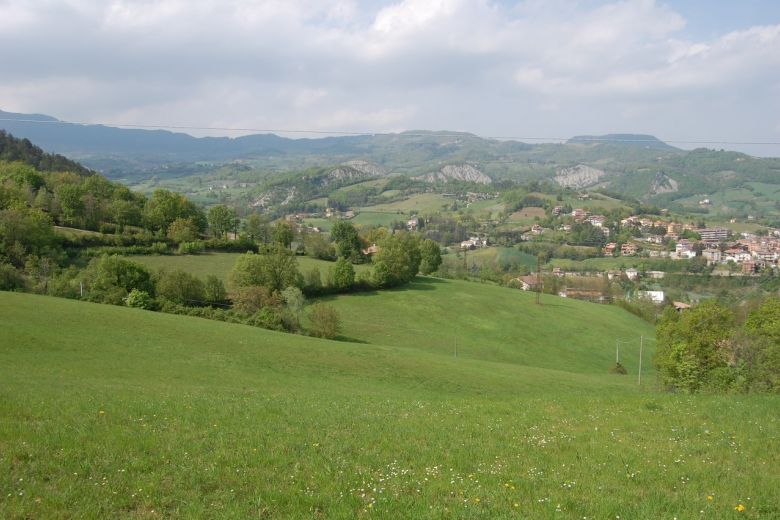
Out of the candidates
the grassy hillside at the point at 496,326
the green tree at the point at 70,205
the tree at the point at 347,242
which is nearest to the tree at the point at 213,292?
the grassy hillside at the point at 496,326

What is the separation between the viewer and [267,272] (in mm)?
67438

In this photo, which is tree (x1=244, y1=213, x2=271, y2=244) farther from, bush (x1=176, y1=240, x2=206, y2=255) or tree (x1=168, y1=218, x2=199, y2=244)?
bush (x1=176, y1=240, x2=206, y2=255)

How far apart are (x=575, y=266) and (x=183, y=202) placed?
377 ft

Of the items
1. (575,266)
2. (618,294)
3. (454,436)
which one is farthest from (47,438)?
(575,266)

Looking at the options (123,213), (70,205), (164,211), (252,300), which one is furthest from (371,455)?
(164,211)

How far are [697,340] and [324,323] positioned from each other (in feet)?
110

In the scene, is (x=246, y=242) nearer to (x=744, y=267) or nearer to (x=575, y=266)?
(x=575, y=266)

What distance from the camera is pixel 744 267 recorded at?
159000mm

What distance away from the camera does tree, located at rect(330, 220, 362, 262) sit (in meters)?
101

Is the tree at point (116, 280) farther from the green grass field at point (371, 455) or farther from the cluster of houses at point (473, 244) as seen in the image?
the cluster of houses at point (473, 244)

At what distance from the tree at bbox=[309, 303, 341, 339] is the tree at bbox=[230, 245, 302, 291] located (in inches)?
479

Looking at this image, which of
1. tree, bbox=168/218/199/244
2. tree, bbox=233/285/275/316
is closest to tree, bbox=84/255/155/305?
tree, bbox=233/285/275/316

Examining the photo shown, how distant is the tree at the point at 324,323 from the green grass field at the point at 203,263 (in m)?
23.9

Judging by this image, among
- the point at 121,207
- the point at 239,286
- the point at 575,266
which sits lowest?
the point at 575,266
